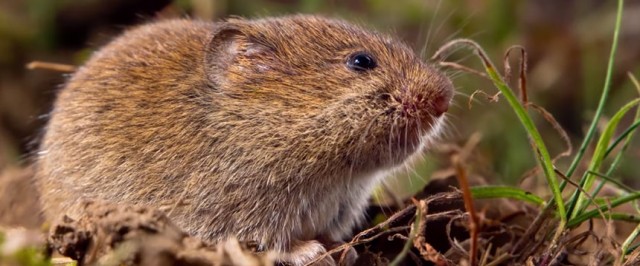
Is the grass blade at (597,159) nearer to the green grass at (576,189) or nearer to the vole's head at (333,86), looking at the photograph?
the green grass at (576,189)

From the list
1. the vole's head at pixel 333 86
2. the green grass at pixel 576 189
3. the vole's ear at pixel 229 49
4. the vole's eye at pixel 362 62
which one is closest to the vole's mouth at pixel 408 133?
the vole's head at pixel 333 86

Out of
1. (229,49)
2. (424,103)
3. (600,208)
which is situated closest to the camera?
(600,208)

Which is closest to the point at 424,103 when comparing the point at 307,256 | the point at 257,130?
the point at 257,130

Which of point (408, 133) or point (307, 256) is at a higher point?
point (408, 133)

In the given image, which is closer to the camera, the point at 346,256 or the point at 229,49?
the point at 346,256

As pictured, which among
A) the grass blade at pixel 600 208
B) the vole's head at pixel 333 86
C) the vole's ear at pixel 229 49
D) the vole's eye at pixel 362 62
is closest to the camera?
the grass blade at pixel 600 208

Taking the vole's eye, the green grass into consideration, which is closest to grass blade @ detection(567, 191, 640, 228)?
the green grass

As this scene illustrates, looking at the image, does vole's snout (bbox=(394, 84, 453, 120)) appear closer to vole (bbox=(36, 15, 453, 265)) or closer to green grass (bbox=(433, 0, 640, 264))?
vole (bbox=(36, 15, 453, 265))

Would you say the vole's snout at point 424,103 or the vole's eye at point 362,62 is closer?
the vole's snout at point 424,103

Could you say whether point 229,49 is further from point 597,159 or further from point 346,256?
point 597,159
